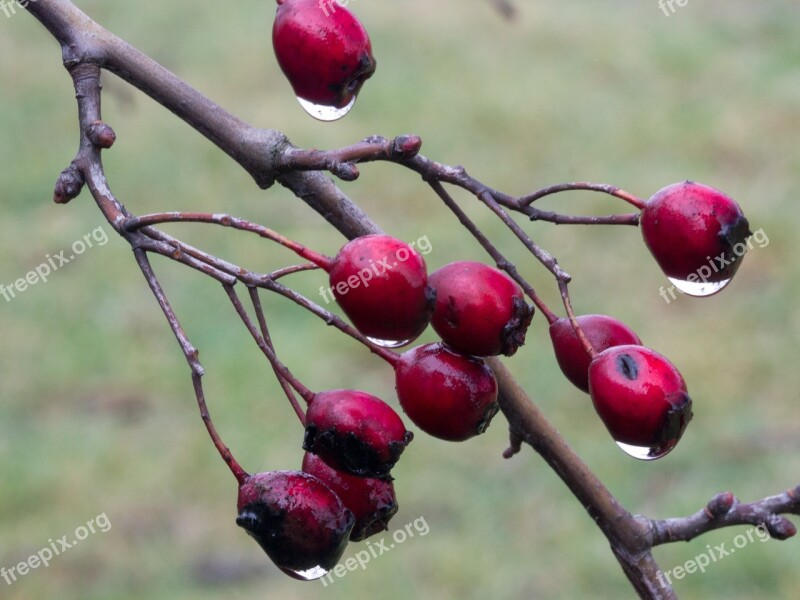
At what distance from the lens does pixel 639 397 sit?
3.26 feet

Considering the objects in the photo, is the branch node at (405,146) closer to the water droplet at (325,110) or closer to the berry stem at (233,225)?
the berry stem at (233,225)

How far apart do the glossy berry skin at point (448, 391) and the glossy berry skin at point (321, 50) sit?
0.29 m

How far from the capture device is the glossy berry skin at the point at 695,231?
1.03m

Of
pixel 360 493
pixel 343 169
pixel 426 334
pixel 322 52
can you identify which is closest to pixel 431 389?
pixel 360 493

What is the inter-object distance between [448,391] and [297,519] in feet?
0.57

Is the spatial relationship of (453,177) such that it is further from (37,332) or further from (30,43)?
(30,43)

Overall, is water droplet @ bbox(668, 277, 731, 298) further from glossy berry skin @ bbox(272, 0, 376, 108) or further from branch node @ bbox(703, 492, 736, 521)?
glossy berry skin @ bbox(272, 0, 376, 108)

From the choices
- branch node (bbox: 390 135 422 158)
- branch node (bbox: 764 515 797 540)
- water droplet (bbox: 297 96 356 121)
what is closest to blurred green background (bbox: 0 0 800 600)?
water droplet (bbox: 297 96 356 121)

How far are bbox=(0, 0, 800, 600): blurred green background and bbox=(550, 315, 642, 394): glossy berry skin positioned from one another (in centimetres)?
136

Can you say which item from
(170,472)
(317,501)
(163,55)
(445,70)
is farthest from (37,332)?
(317,501)

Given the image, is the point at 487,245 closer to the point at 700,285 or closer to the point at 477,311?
the point at 477,311

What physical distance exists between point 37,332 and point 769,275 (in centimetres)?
295

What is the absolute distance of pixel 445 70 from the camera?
6324 millimetres

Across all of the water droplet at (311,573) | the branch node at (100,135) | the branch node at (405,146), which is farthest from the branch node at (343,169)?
the water droplet at (311,573)
